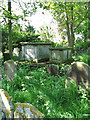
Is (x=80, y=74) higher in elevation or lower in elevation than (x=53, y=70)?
higher

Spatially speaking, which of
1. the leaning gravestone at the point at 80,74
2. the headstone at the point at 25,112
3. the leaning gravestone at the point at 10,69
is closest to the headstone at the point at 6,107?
the headstone at the point at 25,112

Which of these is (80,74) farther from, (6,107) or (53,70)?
(6,107)

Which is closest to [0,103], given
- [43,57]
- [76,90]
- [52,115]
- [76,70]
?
[52,115]

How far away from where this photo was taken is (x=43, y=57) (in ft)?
23.2

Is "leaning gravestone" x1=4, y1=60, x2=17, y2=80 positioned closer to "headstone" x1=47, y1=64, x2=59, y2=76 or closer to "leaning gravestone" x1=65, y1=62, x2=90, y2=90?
"headstone" x1=47, y1=64, x2=59, y2=76

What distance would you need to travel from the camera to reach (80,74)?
301 centimetres

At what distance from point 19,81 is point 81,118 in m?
2.46

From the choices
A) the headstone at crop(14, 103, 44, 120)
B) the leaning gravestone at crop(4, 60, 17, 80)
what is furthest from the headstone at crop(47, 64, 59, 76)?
the headstone at crop(14, 103, 44, 120)

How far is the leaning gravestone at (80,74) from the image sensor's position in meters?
2.92

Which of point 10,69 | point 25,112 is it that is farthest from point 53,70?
point 25,112

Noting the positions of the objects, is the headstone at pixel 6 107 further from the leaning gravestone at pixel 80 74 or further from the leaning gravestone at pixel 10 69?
the leaning gravestone at pixel 10 69

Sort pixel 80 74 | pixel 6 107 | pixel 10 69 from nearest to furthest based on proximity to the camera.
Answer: pixel 6 107 → pixel 80 74 → pixel 10 69

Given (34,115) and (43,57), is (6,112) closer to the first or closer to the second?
(34,115)

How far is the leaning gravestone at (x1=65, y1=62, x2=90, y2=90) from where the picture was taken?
115 inches
